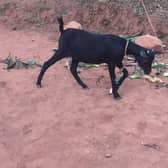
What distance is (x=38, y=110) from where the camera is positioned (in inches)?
245

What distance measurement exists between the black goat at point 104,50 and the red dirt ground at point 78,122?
1.29 feet

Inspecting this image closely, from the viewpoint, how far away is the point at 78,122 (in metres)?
5.87

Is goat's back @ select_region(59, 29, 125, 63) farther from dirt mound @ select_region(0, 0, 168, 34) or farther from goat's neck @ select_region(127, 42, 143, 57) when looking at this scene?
dirt mound @ select_region(0, 0, 168, 34)

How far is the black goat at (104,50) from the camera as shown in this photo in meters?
6.46

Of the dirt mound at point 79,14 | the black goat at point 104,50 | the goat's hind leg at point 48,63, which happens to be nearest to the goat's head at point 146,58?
the black goat at point 104,50

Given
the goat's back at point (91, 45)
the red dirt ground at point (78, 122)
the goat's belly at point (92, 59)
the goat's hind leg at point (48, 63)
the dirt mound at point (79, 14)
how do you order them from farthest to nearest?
1. the dirt mound at point (79, 14)
2. the goat's hind leg at point (48, 63)
3. the goat's belly at point (92, 59)
4. the goat's back at point (91, 45)
5. the red dirt ground at point (78, 122)

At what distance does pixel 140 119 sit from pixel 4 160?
177cm

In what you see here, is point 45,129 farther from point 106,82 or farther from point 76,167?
point 106,82

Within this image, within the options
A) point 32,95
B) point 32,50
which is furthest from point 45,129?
point 32,50

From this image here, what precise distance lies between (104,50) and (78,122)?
1168 millimetres

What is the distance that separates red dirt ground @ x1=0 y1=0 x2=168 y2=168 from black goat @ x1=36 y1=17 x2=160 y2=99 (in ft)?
1.29

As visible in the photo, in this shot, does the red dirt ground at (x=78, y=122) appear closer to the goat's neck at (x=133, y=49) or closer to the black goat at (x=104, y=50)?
the black goat at (x=104, y=50)

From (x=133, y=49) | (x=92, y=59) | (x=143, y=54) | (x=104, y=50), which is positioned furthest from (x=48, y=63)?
(x=143, y=54)

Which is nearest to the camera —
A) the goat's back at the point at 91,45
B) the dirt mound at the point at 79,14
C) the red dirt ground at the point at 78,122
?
the red dirt ground at the point at 78,122
